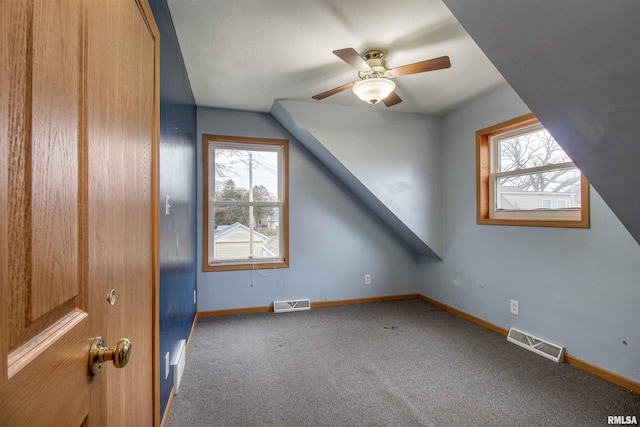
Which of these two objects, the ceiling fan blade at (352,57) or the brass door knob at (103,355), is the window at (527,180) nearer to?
the ceiling fan blade at (352,57)

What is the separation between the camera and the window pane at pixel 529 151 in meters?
2.45

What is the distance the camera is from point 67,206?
525 mm

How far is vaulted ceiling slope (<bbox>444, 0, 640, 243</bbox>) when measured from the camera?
99cm

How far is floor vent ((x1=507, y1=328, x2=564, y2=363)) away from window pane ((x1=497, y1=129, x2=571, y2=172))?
1.51m

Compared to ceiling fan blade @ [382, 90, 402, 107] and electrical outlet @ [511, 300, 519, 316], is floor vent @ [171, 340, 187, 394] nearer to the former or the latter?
ceiling fan blade @ [382, 90, 402, 107]

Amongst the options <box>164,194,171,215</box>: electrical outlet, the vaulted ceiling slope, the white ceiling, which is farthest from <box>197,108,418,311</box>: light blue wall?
the vaulted ceiling slope

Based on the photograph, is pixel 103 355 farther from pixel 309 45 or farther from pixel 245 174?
pixel 245 174

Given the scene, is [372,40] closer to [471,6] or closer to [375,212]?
[471,6]

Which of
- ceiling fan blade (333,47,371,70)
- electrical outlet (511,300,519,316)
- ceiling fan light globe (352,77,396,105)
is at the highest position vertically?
ceiling fan blade (333,47,371,70)

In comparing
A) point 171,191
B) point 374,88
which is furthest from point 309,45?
point 171,191

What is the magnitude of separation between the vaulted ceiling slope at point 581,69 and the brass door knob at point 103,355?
5.30 feet

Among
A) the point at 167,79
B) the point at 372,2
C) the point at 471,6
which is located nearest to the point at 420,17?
the point at 372,2

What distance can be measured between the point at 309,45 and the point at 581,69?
161cm
